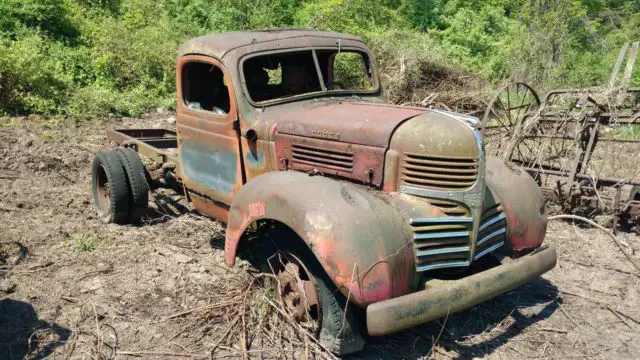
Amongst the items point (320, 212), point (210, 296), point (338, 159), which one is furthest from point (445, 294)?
point (210, 296)

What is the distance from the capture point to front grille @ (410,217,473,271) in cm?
323

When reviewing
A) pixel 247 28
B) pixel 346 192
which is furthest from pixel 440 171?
pixel 247 28

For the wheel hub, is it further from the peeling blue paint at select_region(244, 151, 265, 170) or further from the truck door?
the truck door

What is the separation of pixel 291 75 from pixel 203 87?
868 mm

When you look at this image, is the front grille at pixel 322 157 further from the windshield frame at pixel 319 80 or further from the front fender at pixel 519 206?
the front fender at pixel 519 206

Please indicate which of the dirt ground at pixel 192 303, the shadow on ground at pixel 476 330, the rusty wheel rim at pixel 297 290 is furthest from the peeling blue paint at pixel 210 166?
the shadow on ground at pixel 476 330

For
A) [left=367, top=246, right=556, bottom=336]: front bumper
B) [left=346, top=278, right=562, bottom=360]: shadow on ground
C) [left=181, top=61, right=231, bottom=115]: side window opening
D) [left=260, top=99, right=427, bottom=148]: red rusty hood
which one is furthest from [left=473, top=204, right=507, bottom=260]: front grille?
[left=181, top=61, right=231, bottom=115]: side window opening

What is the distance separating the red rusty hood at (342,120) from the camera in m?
3.59

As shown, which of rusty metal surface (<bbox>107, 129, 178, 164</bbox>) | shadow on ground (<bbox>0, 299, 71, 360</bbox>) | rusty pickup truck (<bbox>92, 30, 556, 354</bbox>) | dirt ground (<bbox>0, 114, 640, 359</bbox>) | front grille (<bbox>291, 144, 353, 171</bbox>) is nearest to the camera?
rusty pickup truck (<bbox>92, 30, 556, 354</bbox>)

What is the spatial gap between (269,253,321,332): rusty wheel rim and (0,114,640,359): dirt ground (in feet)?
0.42

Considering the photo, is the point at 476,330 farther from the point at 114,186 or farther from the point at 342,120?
the point at 114,186

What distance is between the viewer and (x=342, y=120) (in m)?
3.83

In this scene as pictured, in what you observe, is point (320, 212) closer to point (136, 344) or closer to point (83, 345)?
point (136, 344)

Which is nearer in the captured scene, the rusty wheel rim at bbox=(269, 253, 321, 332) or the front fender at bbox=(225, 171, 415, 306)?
the front fender at bbox=(225, 171, 415, 306)
